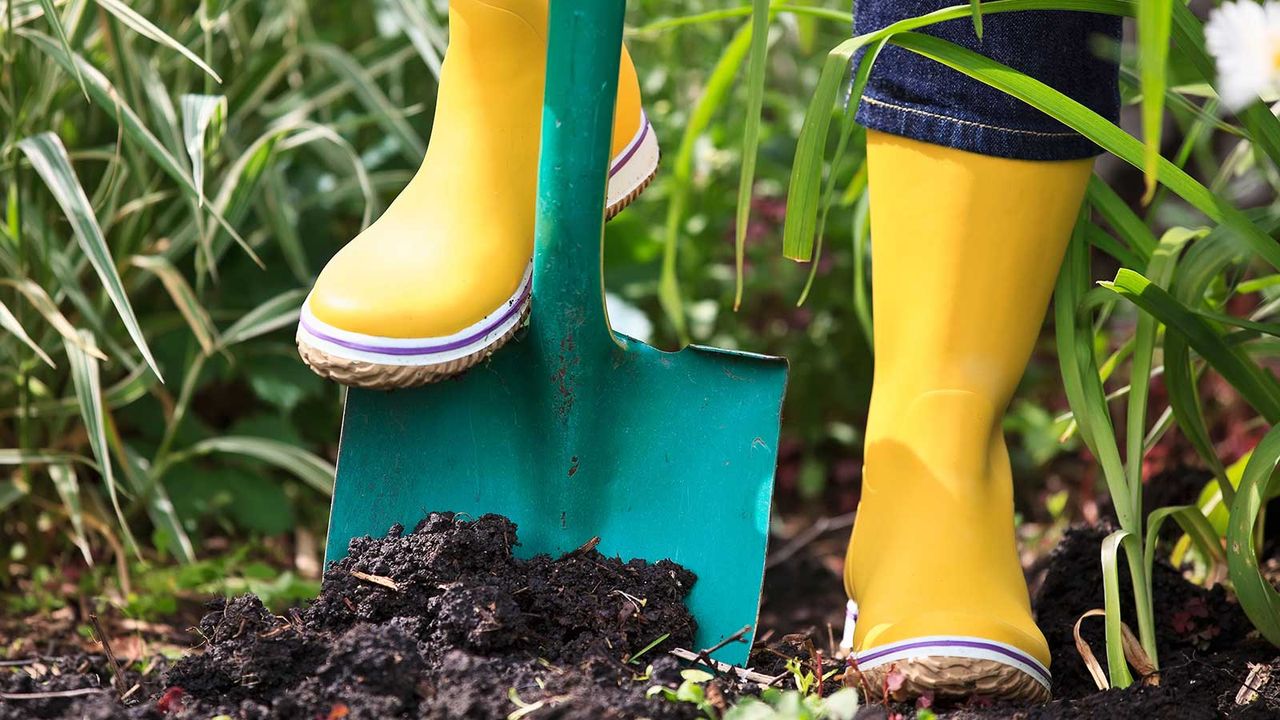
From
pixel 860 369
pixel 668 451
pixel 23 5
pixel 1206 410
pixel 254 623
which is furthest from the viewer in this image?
pixel 860 369

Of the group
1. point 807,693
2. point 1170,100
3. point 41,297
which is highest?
point 1170,100

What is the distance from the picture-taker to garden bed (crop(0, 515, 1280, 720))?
0.82m

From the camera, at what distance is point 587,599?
0.95m

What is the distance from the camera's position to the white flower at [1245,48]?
0.64 meters

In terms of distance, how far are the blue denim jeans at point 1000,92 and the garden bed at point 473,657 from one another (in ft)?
1.20

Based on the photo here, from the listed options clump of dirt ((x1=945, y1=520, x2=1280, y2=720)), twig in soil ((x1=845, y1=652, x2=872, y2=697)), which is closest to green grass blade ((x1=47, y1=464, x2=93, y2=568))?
twig in soil ((x1=845, y1=652, x2=872, y2=697))

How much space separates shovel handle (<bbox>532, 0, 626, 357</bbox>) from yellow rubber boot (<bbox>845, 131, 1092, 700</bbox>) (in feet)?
0.77

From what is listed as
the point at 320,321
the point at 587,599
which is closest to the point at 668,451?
the point at 587,599

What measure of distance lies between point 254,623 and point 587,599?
0.25m

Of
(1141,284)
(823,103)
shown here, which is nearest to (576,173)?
(823,103)

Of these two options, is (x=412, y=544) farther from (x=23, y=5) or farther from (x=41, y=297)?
(x=23, y=5)

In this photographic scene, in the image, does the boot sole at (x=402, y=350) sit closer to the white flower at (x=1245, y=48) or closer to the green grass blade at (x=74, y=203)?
the green grass blade at (x=74, y=203)

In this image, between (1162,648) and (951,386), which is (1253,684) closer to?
(1162,648)

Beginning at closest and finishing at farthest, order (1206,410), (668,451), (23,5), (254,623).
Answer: (254,623) < (668,451) < (23,5) < (1206,410)
